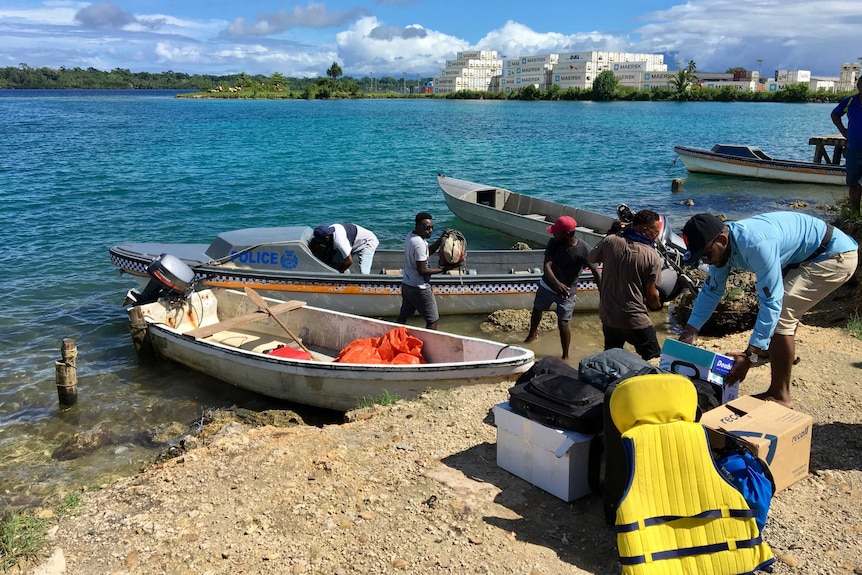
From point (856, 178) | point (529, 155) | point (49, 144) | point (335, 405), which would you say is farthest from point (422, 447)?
point (49, 144)

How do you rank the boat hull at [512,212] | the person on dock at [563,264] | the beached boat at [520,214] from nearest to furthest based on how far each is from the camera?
1. the person on dock at [563,264]
2. the beached boat at [520,214]
3. the boat hull at [512,212]

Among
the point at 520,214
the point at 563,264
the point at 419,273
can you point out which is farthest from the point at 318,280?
the point at 520,214

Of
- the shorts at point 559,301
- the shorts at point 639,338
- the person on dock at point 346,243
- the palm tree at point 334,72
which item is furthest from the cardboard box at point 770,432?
the palm tree at point 334,72

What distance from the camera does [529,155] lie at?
4019 centimetres

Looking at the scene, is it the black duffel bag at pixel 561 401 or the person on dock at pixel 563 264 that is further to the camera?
the person on dock at pixel 563 264

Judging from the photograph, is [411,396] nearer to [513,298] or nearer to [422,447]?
[422,447]

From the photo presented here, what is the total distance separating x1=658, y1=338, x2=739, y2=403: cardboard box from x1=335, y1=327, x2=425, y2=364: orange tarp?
3437 mm

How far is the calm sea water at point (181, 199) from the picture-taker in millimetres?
8461

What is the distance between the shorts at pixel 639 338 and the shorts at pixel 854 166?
5.68 m

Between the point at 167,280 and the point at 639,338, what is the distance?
284 inches

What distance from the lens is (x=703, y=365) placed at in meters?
5.09

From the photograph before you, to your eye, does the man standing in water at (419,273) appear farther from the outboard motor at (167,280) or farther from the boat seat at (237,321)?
the outboard motor at (167,280)

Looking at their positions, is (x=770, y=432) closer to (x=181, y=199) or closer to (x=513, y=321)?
(x=513, y=321)

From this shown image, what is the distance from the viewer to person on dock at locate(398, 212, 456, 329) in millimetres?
8211
